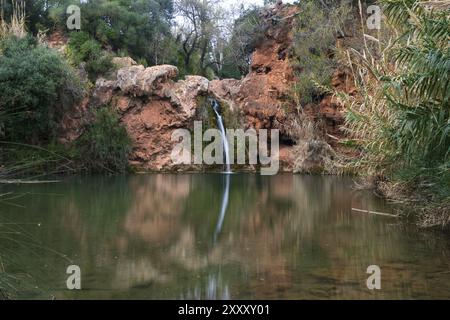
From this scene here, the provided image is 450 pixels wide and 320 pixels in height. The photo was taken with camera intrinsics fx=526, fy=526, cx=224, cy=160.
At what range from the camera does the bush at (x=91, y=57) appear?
23531 mm

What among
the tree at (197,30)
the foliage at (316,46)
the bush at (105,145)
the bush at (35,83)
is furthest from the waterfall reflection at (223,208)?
the tree at (197,30)

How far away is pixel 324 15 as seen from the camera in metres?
23.1

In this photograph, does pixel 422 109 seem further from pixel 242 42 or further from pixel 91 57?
pixel 242 42

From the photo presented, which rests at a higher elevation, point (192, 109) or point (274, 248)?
point (192, 109)

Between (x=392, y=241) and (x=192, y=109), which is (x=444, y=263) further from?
(x=192, y=109)

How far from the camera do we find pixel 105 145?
21.0 m

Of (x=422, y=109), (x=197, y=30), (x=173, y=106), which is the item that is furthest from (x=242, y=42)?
(x=422, y=109)

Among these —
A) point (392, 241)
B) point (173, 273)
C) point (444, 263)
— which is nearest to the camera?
point (173, 273)

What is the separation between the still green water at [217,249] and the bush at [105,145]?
9.67 meters

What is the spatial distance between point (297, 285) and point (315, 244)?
2.02 meters

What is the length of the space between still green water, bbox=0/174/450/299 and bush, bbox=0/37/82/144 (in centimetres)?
829

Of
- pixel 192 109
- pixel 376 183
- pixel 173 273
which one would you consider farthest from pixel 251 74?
pixel 173 273

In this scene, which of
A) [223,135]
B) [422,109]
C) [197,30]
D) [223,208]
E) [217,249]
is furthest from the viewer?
[197,30]

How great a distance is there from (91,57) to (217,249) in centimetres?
1941
